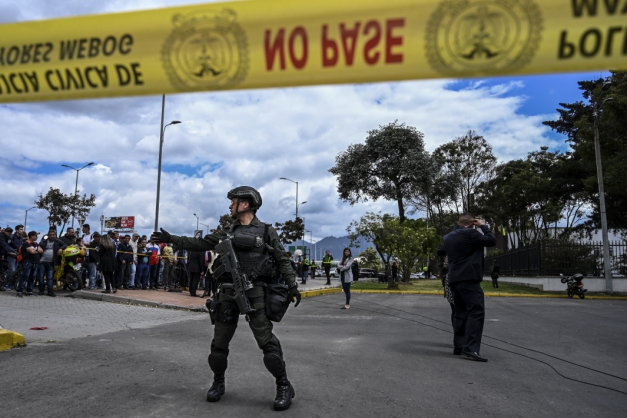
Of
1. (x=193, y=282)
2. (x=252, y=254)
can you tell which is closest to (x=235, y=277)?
(x=252, y=254)

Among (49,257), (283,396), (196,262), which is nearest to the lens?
(283,396)

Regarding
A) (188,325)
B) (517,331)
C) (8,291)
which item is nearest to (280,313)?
(188,325)

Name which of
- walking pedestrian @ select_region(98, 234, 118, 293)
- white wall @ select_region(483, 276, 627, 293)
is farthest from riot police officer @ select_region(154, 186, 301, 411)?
white wall @ select_region(483, 276, 627, 293)

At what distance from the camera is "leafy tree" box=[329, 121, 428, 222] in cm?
3244

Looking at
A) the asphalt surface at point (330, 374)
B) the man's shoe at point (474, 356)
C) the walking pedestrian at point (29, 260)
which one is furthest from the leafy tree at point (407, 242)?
the man's shoe at point (474, 356)

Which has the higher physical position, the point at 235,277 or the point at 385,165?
the point at 385,165

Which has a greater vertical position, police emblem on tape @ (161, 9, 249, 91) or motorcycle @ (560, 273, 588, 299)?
police emblem on tape @ (161, 9, 249, 91)

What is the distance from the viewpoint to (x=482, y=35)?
2480 mm

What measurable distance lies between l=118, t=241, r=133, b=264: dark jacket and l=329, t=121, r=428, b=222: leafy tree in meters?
21.5

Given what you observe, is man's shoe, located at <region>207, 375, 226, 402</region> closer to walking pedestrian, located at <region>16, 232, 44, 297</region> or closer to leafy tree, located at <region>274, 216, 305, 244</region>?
walking pedestrian, located at <region>16, 232, 44, 297</region>

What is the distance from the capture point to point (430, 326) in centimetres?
868

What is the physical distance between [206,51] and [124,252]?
39.1ft

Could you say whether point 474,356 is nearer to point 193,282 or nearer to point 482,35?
point 482,35

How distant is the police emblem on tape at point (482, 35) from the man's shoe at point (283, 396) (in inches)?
107
